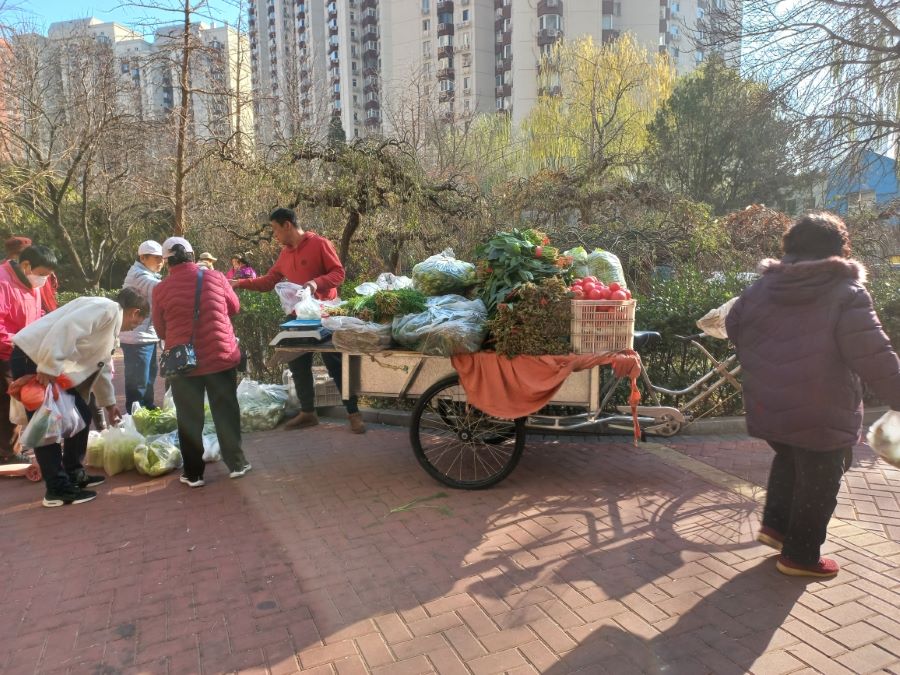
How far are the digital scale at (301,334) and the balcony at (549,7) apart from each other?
2276 inches

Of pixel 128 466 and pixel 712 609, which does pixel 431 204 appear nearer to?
pixel 128 466

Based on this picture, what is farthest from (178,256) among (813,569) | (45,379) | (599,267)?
(813,569)

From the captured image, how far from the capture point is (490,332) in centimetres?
409

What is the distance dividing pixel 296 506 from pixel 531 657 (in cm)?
215

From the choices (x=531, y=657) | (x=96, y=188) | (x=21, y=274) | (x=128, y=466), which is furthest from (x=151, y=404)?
(x=96, y=188)

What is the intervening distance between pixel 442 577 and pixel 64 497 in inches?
113

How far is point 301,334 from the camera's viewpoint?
444 cm

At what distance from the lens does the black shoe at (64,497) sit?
14.0ft

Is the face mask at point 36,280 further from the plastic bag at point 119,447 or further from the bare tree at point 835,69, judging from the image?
the bare tree at point 835,69

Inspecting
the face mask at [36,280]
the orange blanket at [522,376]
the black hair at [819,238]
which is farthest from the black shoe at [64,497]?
the black hair at [819,238]

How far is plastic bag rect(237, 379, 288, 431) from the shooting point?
6012 mm

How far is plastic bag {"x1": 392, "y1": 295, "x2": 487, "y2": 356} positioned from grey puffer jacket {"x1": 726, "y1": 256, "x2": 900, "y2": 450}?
1663 millimetres

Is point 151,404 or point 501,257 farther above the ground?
point 501,257

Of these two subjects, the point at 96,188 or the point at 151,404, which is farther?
the point at 96,188
